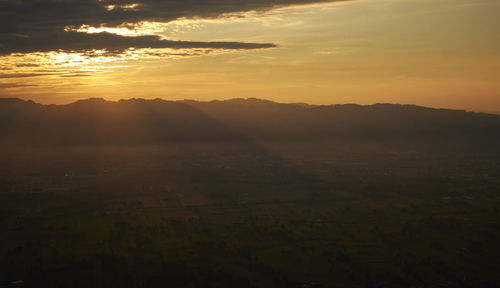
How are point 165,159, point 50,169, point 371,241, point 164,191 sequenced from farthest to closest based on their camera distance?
point 165,159
point 50,169
point 164,191
point 371,241

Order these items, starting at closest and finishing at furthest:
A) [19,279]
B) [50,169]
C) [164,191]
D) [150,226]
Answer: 1. [19,279]
2. [150,226]
3. [164,191]
4. [50,169]

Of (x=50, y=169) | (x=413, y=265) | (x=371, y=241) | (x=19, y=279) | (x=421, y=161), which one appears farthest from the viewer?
(x=421, y=161)

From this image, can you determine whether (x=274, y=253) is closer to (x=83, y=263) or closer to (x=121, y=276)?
(x=121, y=276)

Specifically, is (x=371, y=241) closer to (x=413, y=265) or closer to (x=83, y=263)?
(x=413, y=265)

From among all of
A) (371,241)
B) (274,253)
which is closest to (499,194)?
(371,241)

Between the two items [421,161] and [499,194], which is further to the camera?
[421,161]

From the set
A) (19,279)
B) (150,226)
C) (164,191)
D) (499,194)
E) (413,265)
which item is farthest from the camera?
(164,191)

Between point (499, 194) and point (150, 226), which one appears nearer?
point (150, 226)

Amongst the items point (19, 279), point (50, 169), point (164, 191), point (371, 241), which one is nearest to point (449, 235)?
point (371, 241)
